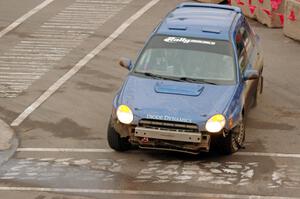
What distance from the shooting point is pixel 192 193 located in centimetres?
1099

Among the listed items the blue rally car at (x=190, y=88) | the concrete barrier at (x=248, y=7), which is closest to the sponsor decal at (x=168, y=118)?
the blue rally car at (x=190, y=88)

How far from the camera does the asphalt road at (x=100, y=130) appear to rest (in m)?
11.3

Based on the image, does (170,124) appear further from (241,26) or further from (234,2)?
(234,2)

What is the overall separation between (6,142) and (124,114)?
101 inches

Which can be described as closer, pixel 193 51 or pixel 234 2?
pixel 193 51

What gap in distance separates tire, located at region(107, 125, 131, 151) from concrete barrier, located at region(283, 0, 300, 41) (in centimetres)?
891

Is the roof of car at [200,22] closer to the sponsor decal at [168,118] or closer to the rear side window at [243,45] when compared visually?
the rear side window at [243,45]

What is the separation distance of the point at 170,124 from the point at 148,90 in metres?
0.92

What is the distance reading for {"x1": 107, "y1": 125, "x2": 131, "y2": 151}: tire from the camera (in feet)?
41.3

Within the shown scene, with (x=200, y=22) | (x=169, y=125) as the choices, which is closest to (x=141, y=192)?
(x=169, y=125)

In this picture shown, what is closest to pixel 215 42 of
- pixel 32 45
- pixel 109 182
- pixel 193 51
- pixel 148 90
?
pixel 193 51

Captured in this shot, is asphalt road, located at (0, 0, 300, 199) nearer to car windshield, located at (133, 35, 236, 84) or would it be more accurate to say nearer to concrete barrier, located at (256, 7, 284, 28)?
concrete barrier, located at (256, 7, 284, 28)

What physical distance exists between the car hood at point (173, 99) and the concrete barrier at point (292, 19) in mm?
8144

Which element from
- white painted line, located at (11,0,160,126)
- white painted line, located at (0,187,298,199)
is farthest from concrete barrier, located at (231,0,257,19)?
white painted line, located at (0,187,298,199)
